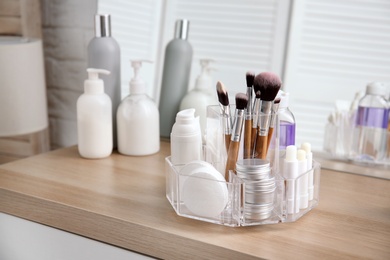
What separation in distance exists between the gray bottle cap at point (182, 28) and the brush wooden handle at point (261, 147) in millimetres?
434

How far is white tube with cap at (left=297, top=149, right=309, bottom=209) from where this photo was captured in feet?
2.39

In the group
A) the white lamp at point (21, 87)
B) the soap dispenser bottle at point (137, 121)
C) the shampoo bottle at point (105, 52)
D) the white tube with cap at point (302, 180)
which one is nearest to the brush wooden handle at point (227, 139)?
the white tube with cap at point (302, 180)

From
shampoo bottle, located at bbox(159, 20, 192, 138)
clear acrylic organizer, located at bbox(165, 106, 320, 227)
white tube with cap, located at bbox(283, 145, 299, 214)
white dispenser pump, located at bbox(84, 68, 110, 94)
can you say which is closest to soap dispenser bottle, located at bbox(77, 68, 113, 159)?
white dispenser pump, located at bbox(84, 68, 110, 94)

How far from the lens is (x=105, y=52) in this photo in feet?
3.32

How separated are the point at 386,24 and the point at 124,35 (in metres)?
0.60

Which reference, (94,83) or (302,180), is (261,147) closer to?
(302,180)

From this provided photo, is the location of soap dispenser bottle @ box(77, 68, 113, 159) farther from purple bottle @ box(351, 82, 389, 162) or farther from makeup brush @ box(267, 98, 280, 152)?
purple bottle @ box(351, 82, 389, 162)

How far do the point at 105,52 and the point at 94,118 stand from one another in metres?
0.15

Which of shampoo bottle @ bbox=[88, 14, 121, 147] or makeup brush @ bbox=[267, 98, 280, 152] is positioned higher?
shampoo bottle @ bbox=[88, 14, 121, 147]

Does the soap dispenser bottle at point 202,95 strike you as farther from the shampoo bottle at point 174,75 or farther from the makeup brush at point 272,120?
the makeup brush at point 272,120

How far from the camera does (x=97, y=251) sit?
735mm

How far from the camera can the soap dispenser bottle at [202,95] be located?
1.04 meters

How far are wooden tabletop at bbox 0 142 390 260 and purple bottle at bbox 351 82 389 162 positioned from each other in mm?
64

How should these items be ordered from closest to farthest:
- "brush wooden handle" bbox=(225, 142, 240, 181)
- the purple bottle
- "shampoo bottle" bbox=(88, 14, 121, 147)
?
"brush wooden handle" bbox=(225, 142, 240, 181)
the purple bottle
"shampoo bottle" bbox=(88, 14, 121, 147)
